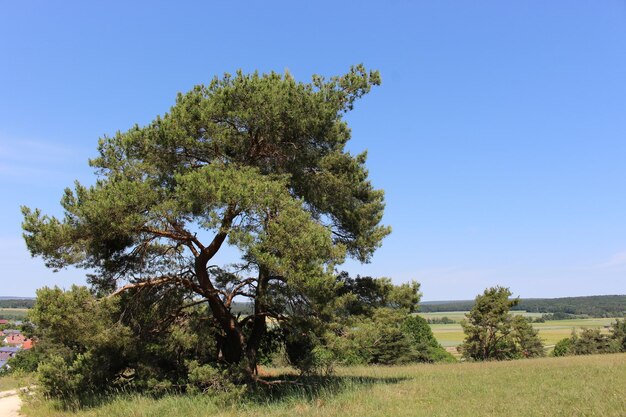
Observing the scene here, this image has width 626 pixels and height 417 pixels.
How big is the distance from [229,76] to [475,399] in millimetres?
10621

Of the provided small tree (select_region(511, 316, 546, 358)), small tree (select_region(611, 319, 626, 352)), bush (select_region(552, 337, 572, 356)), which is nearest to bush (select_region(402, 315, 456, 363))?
small tree (select_region(511, 316, 546, 358))

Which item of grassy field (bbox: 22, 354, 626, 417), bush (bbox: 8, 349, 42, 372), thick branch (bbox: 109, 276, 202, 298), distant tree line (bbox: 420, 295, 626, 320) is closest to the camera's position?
grassy field (bbox: 22, 354, 626, 417)

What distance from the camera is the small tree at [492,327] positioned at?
30.0 meters

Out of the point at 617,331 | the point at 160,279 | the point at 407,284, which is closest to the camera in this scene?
the point at 160,279

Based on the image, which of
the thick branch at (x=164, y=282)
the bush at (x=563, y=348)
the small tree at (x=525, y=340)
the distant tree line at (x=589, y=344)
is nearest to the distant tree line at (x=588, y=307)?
the distant tree line at (x=589, y=344)

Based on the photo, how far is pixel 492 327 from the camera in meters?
30.5

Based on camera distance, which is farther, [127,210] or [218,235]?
[218,235]

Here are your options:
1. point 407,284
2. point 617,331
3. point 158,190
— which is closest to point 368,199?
point 407,284

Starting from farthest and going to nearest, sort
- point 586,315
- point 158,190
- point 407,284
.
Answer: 1. point 586,315
2. point 407,284
3. point 158,190

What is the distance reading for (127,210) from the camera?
1132 cm

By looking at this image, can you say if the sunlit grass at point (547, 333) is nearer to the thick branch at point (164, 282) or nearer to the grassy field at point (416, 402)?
the grassy field at point (416, 402)

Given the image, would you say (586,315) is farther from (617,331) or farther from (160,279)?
(160,279)

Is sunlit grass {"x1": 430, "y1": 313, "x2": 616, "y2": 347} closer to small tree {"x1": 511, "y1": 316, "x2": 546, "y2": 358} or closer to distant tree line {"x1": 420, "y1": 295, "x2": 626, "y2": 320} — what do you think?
small tree {"x1": 511, "y1": 316, "x2": 546, "y2": 358}

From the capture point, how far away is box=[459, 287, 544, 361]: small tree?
30047 mm
